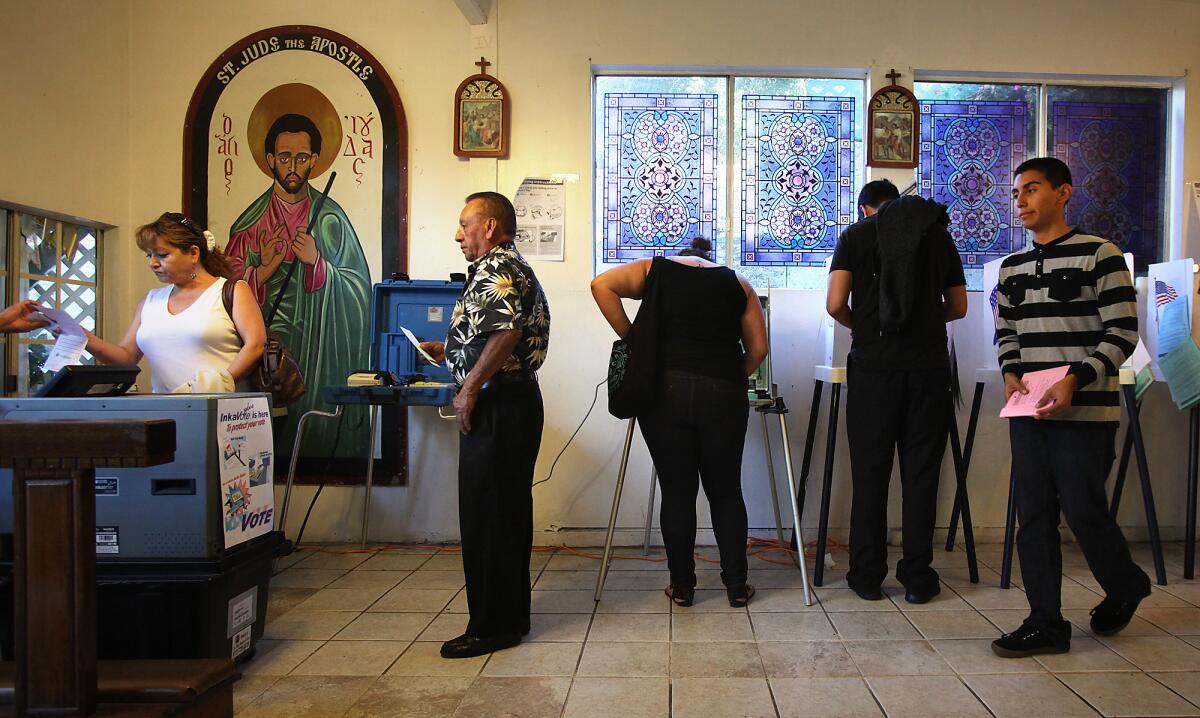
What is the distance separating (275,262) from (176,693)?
3.16 meters

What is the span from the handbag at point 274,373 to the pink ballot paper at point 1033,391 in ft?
8.45

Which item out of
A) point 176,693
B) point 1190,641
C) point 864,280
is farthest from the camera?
point 864,280

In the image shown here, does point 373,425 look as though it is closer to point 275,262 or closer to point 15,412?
point 275,262

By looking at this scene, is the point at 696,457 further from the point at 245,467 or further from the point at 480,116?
the point at 480,116

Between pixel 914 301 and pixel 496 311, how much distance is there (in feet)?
5.68

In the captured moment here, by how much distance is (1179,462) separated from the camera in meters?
4.10

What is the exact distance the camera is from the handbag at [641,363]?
114 inches

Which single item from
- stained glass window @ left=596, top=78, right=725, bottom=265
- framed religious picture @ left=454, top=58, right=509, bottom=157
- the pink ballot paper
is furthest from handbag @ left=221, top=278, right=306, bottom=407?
the pink ballot paper

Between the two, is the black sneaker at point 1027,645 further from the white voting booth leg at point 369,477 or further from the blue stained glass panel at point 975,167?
the white voting booth leg at point 369,477

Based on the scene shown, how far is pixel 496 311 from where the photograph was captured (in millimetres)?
2408

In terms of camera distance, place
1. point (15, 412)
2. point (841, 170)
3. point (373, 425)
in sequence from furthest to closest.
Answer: point (841, 170) < point (373, 425) < point (15, 412)

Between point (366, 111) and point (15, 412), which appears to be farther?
point (366, 111)

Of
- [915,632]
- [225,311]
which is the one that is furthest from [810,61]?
[225,311]

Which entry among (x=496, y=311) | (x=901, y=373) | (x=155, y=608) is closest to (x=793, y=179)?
(x=901, y=373)
